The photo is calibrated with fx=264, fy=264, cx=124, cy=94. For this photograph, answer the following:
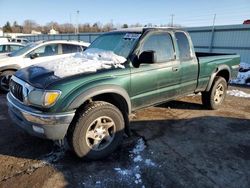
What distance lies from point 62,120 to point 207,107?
4.29 meters

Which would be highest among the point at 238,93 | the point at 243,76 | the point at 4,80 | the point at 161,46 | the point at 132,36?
the point at 132,36

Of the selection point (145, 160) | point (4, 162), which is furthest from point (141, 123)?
point (4, 162)

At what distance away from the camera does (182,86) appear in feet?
17.5

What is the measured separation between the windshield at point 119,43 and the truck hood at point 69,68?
0.17 metres

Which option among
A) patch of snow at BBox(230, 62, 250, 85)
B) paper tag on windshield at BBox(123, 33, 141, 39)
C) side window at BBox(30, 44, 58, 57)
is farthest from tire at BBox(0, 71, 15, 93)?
patch of snow at BBox(230, 62, 250, 85)

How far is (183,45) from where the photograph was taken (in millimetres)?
5328

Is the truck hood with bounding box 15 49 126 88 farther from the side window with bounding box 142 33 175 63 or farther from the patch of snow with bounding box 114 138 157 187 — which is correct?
the patch of snow with bounding box 114 138 157 187

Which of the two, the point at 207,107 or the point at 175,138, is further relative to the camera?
the point at 207,107

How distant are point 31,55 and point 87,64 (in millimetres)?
4874

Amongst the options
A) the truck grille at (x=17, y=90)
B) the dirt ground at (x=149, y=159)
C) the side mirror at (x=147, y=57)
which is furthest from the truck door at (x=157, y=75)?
the truck grille at (x=17, y=90)

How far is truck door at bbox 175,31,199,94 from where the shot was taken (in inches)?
206

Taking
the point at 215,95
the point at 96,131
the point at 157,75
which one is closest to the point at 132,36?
the point at 157,75

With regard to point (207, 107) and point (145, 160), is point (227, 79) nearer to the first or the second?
point (207, 107)

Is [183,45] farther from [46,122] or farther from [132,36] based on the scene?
[46,122]
